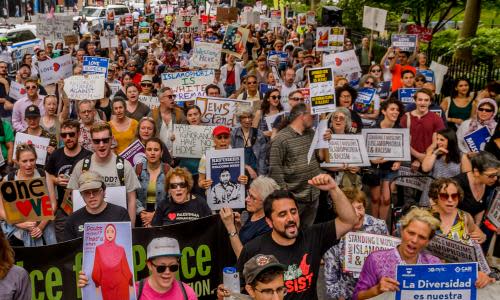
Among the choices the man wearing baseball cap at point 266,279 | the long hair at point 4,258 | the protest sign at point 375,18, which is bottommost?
the long hair at point 4,258

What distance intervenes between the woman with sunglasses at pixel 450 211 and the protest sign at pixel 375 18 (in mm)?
11046

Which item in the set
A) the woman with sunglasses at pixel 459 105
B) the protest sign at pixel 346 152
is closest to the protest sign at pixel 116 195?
the protest sign at pixel 346 152

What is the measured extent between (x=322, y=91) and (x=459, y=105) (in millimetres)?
2868

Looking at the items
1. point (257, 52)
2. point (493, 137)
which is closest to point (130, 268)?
point (493, 137)

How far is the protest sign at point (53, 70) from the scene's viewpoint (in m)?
12.5

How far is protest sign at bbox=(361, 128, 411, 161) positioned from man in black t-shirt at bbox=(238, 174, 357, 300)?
3.58 m

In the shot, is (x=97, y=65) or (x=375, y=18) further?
(x=375, y=18)

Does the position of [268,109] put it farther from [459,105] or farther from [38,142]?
[38,142]

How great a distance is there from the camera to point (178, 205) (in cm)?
621

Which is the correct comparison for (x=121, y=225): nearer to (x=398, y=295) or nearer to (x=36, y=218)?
(x=36, y=218)

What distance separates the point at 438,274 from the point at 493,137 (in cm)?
413

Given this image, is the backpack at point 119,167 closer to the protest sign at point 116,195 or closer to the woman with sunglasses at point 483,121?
the protest sign at point 116,195

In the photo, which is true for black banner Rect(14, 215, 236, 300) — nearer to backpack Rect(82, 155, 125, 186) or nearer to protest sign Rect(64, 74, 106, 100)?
backpack Rect(82, 155, 125, 186)

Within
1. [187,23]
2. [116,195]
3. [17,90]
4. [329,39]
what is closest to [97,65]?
[17,90]
